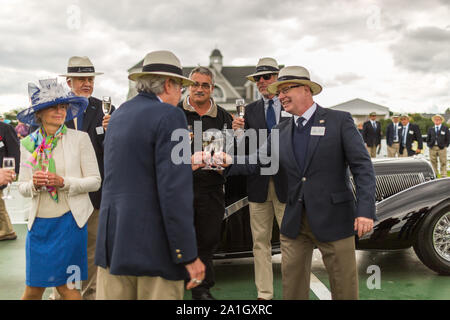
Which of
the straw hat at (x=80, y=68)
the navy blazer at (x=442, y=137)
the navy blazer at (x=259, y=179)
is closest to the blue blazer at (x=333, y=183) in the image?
the navy blazer at (x=259, y=179)

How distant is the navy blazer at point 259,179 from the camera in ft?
13.6

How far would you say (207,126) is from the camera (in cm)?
437

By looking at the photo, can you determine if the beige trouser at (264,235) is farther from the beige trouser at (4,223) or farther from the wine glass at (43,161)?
the beige trouser at (4,223)

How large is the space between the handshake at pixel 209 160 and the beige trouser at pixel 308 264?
0.77 meters

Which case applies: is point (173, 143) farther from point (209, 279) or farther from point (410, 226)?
point (410, 226)

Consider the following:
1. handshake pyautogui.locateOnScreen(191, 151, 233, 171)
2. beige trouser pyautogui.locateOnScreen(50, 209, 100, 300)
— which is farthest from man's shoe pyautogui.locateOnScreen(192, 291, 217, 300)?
handshake pyautogui.locateOnScreen(191, 151, 233, 171)

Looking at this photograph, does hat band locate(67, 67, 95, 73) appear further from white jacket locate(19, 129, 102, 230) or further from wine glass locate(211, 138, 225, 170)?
wine glass locate(211, 138, 225, 170)

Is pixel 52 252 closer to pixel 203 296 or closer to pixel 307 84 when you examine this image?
pixel 203 296

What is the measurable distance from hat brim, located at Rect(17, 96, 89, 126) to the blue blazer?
1.85 metres

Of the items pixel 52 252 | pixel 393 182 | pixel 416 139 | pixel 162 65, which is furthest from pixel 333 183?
pixel 416 139

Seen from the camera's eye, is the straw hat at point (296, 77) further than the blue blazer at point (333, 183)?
Yes

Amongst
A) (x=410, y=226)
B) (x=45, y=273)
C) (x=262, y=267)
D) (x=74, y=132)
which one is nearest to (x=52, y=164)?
(x=74, y=132)
